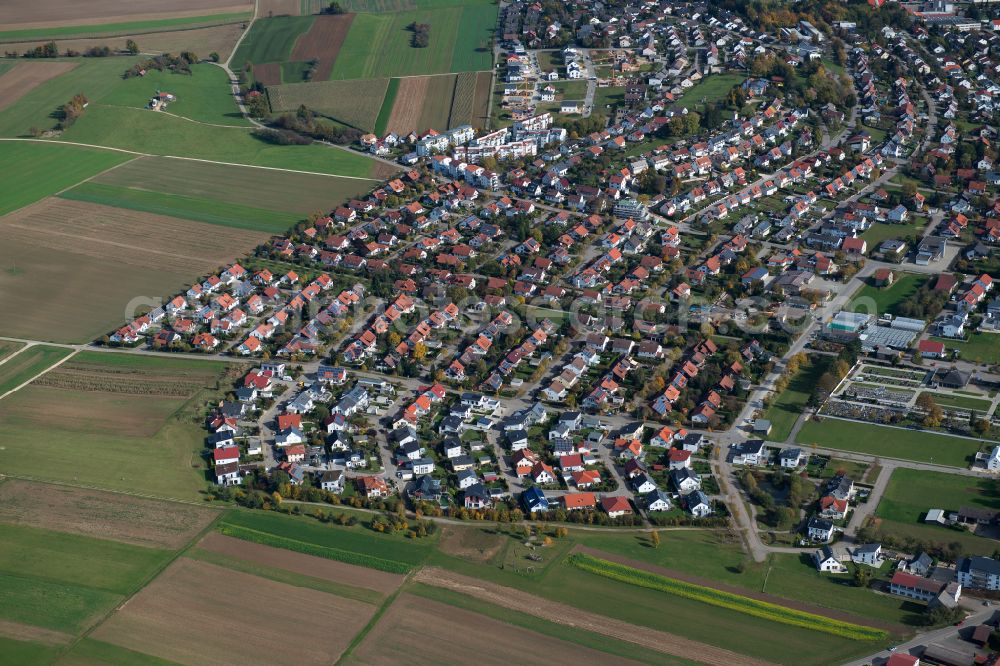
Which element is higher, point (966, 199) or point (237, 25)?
point (237, 25)

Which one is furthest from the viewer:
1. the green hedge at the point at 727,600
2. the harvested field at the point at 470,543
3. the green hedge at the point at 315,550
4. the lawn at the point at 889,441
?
the lawn at the point at 889,441

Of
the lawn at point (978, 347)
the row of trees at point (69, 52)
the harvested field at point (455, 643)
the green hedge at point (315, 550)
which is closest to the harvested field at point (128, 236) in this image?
the green hedge at point (315, 550)

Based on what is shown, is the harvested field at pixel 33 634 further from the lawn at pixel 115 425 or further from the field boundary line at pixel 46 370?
the field boundary line at pixel 46 370

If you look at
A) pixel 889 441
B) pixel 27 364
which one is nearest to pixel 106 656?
pixel 27 364

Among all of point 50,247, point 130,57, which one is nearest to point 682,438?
point 50,247

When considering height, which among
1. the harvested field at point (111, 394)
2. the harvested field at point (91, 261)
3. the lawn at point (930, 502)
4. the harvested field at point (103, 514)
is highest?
the harvested field at point (91, 261)

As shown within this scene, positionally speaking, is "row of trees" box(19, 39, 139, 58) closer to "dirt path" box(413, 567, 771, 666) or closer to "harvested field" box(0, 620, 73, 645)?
"harvested field" box(0, 620, 73, 645)

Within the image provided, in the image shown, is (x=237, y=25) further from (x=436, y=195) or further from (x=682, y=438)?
(x=682, y=438)
